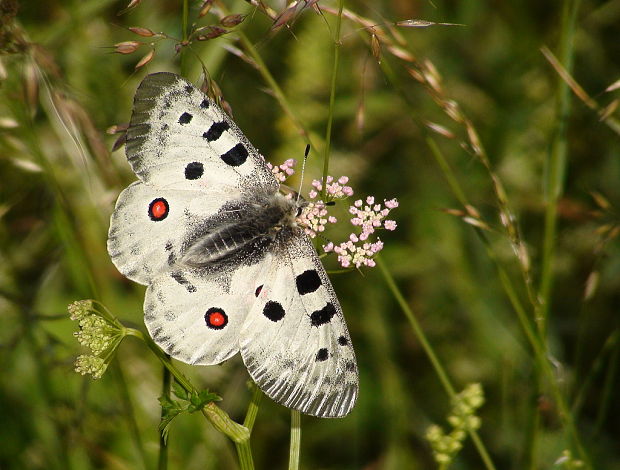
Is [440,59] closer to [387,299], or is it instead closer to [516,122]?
[516,122]

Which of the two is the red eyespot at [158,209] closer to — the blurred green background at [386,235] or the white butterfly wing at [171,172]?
the white butterfly wing at [171,172]

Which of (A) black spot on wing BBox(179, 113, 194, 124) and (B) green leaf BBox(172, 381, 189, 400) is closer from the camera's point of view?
(B) green leaf BBox(172, 381, 189, 400)

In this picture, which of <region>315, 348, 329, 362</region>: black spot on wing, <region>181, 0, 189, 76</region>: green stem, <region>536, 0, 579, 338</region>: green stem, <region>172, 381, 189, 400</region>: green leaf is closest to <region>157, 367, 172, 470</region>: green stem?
<region>172, 381, 189, 400</region>: green leaf

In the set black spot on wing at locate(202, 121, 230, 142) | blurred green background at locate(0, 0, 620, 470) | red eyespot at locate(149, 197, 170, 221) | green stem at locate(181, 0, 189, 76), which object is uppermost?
green stem at locate(181, 0, 189, 76)

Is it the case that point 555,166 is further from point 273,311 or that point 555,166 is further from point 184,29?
point 184,29

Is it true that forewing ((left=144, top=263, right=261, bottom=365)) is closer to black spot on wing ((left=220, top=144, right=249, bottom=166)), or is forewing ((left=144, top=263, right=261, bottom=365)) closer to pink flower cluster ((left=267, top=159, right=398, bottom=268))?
pink flower cluster ((left=267, top=159, right=398, bottom=268))

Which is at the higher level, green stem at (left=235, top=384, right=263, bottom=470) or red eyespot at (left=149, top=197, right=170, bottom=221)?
red eyespot at (left=149, top=197, right=170, bottom=221)
